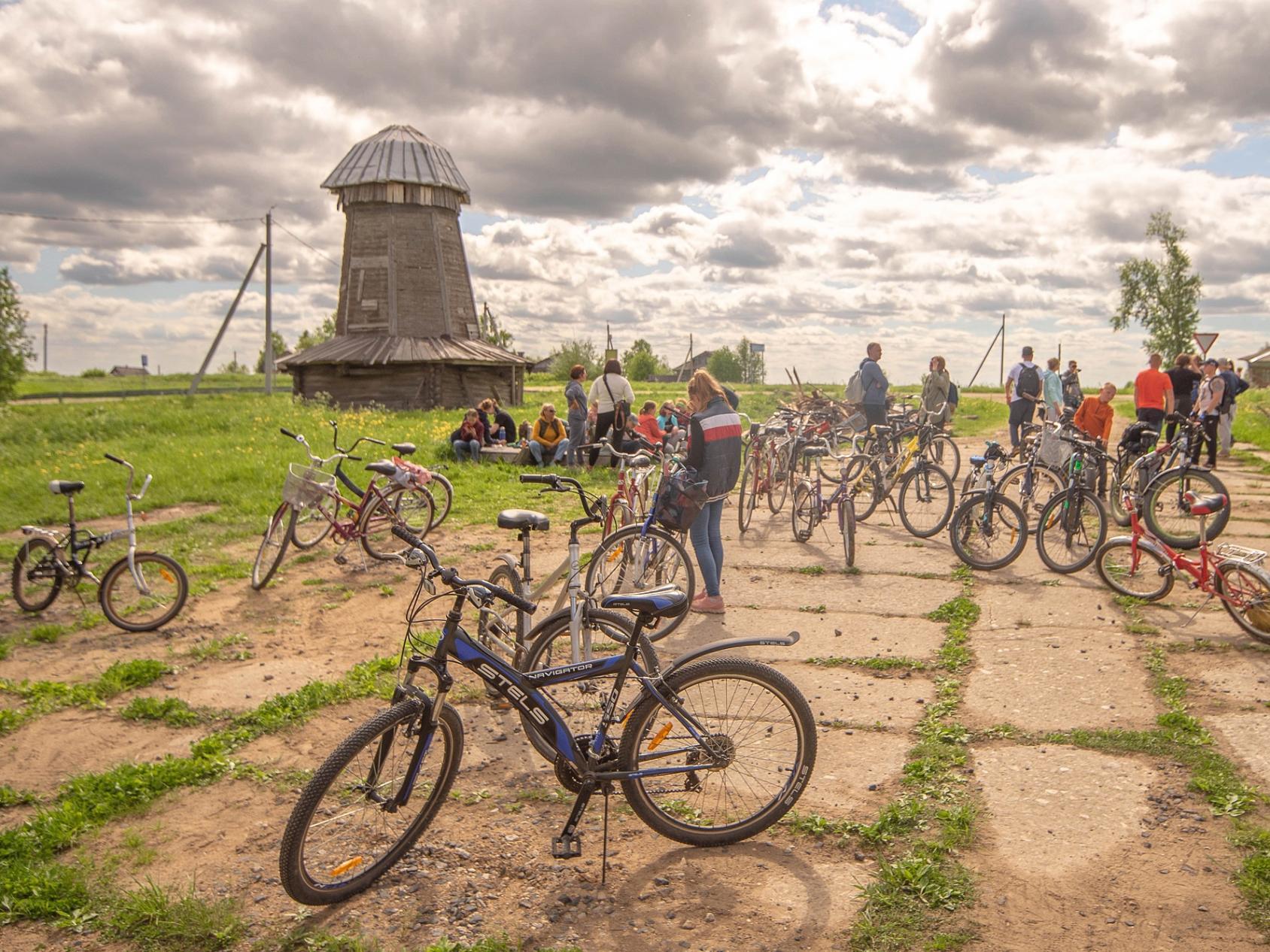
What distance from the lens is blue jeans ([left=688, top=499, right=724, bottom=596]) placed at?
23.7 ft

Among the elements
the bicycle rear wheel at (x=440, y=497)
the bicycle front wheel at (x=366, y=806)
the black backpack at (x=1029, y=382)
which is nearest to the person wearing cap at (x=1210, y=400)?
the black backpack at (x=1029, y=382)

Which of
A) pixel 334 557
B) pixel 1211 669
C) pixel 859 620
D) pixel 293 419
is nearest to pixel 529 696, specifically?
pixel 859 620

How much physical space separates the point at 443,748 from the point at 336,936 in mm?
800

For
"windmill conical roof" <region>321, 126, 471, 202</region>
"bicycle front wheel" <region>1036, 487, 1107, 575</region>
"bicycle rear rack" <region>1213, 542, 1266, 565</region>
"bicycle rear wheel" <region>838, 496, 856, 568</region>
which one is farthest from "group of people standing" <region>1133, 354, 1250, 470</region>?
"windmill conical roof" <region>321, 126, 471, 202</region>

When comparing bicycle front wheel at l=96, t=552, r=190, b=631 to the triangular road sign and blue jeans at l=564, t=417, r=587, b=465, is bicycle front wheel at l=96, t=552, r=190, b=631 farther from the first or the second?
the triangular road sign

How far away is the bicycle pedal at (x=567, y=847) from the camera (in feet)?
12.2

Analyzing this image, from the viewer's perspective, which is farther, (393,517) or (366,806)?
(393,517)

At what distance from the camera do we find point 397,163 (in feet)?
103

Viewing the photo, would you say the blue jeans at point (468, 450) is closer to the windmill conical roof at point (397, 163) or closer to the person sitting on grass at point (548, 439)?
the person sitting on grass at point (548, 439)

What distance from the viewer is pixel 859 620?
7.14 metres

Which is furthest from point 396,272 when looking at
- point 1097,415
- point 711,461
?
point 711,461

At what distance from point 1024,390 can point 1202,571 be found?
377 inches

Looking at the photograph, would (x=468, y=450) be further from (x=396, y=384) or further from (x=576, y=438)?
(x=396, y=384)

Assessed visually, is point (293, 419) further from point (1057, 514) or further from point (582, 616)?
point (582, 616)
